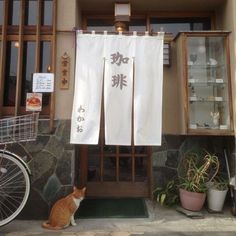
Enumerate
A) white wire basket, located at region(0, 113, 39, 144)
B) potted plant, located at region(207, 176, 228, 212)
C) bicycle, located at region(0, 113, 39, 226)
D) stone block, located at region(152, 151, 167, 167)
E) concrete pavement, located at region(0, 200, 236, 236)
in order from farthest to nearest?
stone block, located at region(152, 151, 167, 167)
potted plant, located at region(207, 176, 228, 212)
white wire basket, located at region(0, 113, 39, 144)
bicycle, located at region(0, 113, 39, 226)
concrete pavement, located at region(0, 200, 236, 236)

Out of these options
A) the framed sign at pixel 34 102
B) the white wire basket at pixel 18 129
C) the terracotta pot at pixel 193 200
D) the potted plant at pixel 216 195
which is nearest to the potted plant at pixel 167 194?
the terracotta pot at pixel 193 200

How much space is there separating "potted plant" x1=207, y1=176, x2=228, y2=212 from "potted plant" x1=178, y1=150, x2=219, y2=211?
0.15m

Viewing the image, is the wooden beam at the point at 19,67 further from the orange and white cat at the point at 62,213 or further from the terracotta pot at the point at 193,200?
the terracotta pot at the point at 193,200

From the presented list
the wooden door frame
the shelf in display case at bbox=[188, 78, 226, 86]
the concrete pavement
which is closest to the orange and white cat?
the concrete pavement

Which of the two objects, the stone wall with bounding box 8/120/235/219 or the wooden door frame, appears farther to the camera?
the wooden door frame

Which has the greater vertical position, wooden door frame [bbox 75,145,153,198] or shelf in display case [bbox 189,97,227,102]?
shelf in display case [bbox 189,97,227,102]

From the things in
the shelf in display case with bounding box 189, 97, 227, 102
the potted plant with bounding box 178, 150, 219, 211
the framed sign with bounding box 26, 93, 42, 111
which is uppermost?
the shelf in display case with bounding box 189, 97, 227, 102

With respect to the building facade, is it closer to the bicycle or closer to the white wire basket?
the bicycle

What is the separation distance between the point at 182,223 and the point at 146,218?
24.7 inches

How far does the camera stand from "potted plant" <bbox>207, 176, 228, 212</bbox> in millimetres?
6090

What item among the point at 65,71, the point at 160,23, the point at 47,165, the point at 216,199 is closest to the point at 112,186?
the point at 47,165

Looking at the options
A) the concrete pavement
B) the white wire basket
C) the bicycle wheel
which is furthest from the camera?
the bicycle wheel

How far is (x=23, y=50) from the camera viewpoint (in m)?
6.15

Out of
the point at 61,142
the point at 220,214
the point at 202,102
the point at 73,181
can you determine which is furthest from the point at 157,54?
the point at 220,214
